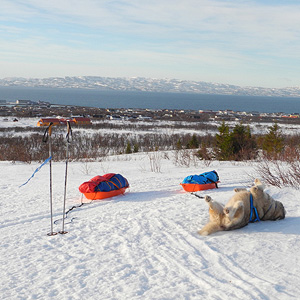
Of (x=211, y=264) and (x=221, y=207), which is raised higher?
(x=221, y=207)

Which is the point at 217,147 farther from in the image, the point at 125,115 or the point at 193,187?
the point at 125,115

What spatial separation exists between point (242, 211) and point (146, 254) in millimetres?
1471

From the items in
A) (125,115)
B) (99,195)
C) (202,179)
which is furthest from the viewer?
(125,115)

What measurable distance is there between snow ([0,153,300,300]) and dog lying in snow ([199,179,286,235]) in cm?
13

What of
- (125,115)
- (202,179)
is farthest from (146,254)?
(125,115)

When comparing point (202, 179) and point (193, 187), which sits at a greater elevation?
point (202, 179)

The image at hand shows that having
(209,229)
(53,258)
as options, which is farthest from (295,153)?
(53,258)

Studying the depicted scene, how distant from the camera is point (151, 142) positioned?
147ft

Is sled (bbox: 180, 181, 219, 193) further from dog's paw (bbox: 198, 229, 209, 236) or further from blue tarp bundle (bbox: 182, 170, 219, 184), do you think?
dog's paw (bbox: 198, 229, 209, 236)

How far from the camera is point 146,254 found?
14.5ft

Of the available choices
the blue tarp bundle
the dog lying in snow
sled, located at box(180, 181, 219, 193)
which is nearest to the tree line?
the blue tarp bundle

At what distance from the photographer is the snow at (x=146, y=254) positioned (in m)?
3.50

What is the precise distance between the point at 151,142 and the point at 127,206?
3796 centimetres

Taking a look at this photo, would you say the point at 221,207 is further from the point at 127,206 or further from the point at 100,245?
the point at 127,206
